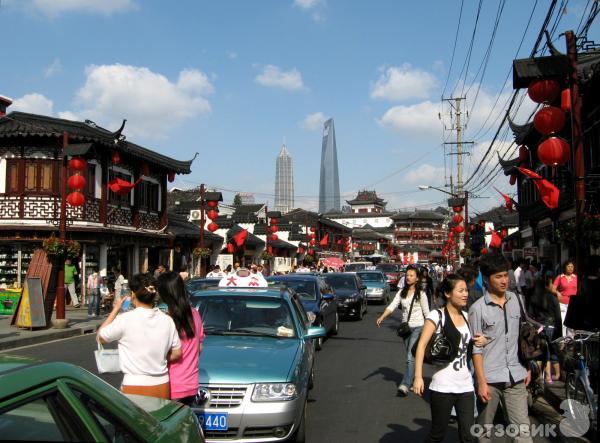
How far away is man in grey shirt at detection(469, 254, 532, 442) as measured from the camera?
4.80 metres

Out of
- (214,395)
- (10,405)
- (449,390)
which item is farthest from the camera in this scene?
(214,395)

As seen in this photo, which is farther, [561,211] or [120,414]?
[561,211]

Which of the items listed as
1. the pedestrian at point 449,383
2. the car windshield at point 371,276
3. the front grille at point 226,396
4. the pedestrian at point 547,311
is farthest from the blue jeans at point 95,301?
the pedestrian at point 449,383

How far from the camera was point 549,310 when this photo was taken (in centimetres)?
879

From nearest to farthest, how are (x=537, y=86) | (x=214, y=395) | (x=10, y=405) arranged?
(x=10, y=405) < (x=214, y=395) < (x=537, y=86)

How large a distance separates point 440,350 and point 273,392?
160 cm

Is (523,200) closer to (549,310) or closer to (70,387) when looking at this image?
(549,310)

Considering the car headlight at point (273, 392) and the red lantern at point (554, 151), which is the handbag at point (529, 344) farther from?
the red lantern at point (554, 151)

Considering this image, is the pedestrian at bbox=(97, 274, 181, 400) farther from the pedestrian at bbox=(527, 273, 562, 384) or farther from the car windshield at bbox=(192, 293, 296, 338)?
the pedestrian at bbox=(527, 273, 562, 384)

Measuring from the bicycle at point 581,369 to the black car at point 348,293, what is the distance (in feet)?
40.1

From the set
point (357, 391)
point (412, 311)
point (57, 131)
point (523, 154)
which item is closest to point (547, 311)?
point (412, 311)

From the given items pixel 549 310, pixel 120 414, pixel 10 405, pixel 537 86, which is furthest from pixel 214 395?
pixel 537 86

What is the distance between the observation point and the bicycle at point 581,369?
20.4 feet

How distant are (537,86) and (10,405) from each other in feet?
32.6
